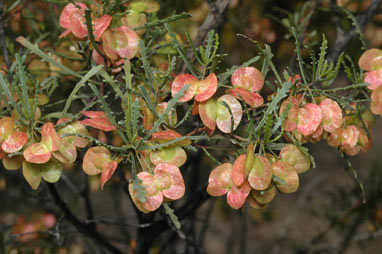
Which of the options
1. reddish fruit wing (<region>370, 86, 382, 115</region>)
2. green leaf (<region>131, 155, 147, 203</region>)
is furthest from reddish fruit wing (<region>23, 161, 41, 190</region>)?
reddish fruit wing (<region>370, 86, 382, 115</region>)

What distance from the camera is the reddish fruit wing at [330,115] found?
53 cm

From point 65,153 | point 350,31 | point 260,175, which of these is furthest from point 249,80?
point 350,31

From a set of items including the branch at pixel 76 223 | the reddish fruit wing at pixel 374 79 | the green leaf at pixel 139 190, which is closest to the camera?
the green leaf at pixel 139 190

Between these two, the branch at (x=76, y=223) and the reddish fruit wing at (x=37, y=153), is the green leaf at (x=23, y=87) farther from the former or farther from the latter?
the branch at (x=76, y=223)

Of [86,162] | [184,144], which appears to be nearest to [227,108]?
[184,144]

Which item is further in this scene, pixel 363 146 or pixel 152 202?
pixel 363 146

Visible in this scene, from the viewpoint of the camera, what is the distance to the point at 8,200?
1589mm

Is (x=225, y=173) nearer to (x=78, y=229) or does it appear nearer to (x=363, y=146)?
(x=363, y=146)

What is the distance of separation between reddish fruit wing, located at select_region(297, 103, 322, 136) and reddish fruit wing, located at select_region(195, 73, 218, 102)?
12 centimetres

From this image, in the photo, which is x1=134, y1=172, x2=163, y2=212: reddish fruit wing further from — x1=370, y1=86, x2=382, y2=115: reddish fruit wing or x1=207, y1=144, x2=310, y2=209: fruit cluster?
x1=370, y1=86, x2=382, y2=115: reddish fruit wing

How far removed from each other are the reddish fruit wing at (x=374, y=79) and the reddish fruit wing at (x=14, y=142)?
459mm

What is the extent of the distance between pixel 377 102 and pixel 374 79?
4 cm

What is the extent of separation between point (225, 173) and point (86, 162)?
17 cm

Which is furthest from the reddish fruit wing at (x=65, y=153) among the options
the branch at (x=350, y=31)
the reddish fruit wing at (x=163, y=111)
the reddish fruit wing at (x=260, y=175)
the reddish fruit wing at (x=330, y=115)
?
the branch at (x=350, y=31)
